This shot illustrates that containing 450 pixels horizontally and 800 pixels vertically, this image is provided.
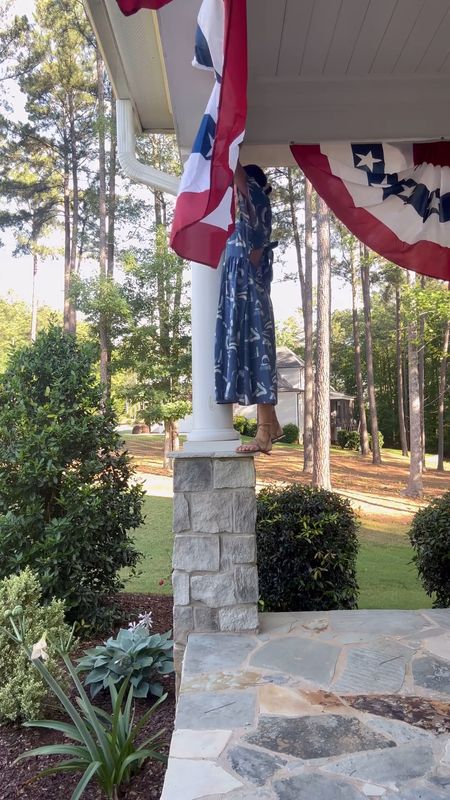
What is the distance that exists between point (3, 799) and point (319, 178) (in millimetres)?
2992

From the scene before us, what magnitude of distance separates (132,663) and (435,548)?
82.2 inches

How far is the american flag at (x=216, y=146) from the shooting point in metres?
1.79

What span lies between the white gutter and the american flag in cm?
105

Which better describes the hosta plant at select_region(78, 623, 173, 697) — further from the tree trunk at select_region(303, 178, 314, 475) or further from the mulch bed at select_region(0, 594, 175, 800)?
the tree trunk at select_region(303, 178, 314, 475)

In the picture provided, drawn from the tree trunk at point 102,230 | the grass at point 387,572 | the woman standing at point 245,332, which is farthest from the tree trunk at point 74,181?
the woman standing at point 245,332

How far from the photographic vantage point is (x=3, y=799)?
2.28m

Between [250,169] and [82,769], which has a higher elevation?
[250,169]

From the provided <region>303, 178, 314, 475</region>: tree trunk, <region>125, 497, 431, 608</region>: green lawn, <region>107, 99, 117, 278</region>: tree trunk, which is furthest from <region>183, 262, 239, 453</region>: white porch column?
<region>107, 99, 117, 278</region>: tree trunk

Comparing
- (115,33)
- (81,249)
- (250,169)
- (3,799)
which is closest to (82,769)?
(3,799)

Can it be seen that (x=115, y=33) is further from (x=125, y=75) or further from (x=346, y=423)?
(x=346, y=423)

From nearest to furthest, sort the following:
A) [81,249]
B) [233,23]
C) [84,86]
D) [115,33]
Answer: [233,23]
[115,33]
[84,86]
[81,249]

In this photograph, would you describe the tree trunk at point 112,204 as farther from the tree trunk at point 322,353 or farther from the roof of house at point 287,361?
the roof of house at point 287,361

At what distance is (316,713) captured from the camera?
1.96 m

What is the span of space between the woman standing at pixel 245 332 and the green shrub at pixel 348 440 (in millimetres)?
15093
